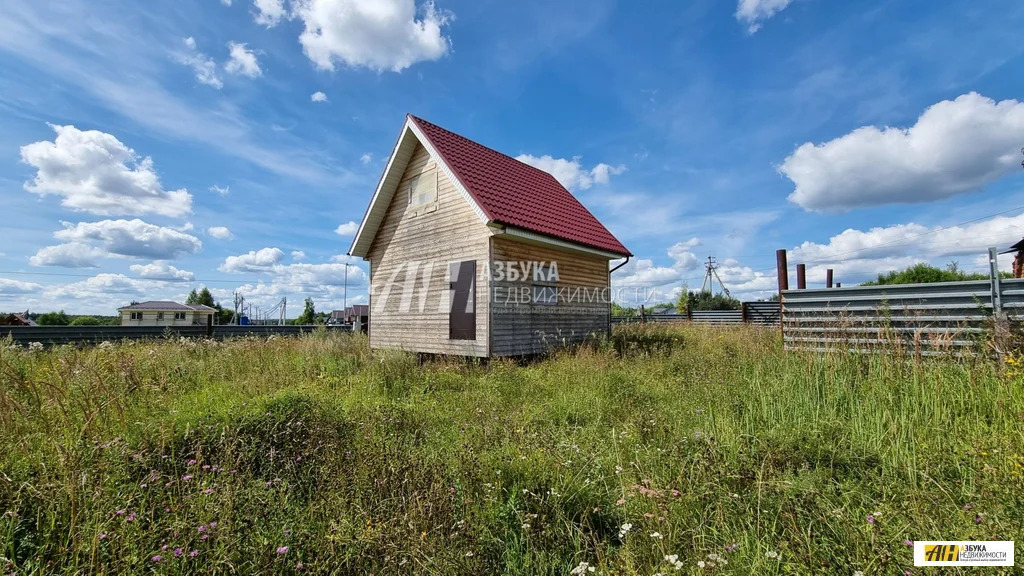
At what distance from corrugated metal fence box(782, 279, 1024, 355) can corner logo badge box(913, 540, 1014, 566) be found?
4095 millimetres

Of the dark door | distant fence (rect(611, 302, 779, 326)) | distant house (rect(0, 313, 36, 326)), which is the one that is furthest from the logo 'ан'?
distant house (rect(0, 313, 36, 326))

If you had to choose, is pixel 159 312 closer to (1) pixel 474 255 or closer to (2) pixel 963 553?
(1) pixel 474 255

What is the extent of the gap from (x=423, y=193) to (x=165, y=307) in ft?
215

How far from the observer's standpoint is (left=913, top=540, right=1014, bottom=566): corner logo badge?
1.76 metres

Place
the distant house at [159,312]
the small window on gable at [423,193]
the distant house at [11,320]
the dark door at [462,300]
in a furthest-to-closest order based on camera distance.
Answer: the distant house at [159,312] → the distant house at [11,320] → the small window on gable at [423,193] → the dark door at [462,300]

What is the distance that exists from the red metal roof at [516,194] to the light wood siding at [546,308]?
59cm

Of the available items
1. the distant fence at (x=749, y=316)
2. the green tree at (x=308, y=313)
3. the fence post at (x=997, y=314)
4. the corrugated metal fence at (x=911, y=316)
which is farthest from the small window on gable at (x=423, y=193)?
the green tree at (x=308, y=313)

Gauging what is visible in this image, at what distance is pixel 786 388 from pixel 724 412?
43.6 inches

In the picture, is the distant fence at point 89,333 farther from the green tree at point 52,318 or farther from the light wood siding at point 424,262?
the green tree at point 52,318

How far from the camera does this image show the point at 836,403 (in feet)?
14.0

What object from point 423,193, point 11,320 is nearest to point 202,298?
point 11,320

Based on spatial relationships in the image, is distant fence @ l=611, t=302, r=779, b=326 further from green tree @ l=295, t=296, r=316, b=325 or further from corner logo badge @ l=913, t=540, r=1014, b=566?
green tree @ l=295, t=296, r=316, b=325

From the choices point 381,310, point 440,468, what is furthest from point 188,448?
point 381,310

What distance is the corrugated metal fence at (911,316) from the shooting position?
536cm
